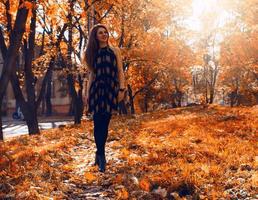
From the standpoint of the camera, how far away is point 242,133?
27.3 ft

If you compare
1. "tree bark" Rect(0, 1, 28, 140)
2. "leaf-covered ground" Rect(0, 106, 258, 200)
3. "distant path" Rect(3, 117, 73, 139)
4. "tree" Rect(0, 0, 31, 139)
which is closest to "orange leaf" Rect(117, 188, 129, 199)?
"leaf-covered ground" Rect(0, 106, 258, 200)

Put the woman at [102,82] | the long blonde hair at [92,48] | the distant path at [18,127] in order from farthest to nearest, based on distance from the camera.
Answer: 1. the distant path at [18,127]
2. the long blonde hair at [92,48]
3. the woman at [102,82]

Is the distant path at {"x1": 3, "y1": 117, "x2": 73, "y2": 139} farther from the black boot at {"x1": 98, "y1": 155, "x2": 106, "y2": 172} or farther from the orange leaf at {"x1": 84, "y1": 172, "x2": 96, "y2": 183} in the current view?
the orange leaf at {"x1": 84, "y1": 172, "x2": 96, "y2": 183}

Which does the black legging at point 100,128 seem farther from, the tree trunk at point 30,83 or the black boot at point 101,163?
the tree trunk at point 30,83

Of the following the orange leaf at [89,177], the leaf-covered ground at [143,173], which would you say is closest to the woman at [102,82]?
the orange leaf at [89,177]

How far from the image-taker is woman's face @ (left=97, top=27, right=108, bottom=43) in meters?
5.80

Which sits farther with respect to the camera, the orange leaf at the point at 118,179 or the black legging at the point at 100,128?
the black legging at the point at 100,128

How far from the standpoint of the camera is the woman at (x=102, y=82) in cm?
572

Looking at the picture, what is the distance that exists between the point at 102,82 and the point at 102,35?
0.72 metres

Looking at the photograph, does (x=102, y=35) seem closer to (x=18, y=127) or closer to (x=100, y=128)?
(x=100, y=128)

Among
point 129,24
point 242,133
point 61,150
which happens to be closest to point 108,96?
point 61,150

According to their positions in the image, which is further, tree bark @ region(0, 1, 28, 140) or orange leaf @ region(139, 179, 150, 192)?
tree bark @ region(0, 1, 28, 140)

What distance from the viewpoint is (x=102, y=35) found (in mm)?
5797

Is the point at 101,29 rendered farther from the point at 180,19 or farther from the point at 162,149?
the point at 180,19
